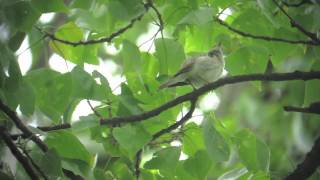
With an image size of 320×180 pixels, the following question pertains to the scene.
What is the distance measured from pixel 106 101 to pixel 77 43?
353 millimetres

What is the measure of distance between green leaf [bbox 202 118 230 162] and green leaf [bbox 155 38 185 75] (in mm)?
408

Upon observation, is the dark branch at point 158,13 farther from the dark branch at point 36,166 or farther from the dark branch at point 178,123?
the dark branch at point 36,166

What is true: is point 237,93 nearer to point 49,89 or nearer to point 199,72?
point 199,72

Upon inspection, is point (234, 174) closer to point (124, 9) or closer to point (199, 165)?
point (199, 165)

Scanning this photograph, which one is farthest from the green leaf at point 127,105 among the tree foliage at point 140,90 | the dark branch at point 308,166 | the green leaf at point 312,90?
the green leaf at point 312,90

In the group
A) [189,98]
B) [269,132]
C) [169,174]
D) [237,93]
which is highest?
[189,98]

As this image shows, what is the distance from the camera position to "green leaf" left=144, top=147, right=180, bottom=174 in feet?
7.13

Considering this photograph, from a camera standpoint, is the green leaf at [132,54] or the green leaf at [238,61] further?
the green leaf at [238,61]

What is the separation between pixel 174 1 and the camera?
231 cm

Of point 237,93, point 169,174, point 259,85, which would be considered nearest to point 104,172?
point 169,174

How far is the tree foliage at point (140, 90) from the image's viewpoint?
2.02 m

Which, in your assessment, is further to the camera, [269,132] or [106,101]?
[269,132]

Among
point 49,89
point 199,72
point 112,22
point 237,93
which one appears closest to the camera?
point 112,22

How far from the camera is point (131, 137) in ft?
6.42
